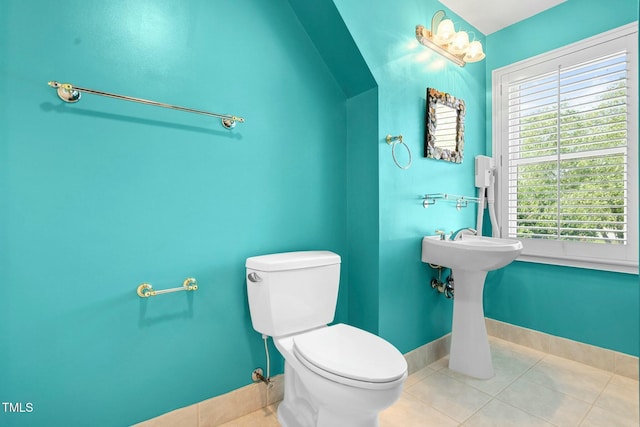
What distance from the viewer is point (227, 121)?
1452 millimetres

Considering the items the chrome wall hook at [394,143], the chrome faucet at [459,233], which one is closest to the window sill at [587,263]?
the chrome faucet at [459,233]

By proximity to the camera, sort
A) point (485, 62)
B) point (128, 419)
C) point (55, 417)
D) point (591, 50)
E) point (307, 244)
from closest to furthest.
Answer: point (55, 417) → point (128, 419) → point (307, 244) → point (591, 50) → point (485, 62)

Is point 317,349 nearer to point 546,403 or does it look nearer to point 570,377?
point 546,403

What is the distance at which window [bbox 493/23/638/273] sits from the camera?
1.87m

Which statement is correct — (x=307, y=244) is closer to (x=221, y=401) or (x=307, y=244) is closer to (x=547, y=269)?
(x=221, y=401)

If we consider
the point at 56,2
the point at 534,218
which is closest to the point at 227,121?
the point at 56,2

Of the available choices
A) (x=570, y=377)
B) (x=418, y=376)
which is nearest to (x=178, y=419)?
(x=418, y=376)

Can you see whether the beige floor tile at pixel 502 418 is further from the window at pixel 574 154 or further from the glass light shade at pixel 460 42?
the glass light shade at pixel 460 42

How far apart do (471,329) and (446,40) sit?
191 cm

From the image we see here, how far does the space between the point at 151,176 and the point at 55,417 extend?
3.12 ft

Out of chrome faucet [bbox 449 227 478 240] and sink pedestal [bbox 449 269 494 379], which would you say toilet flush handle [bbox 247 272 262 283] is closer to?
sink pedestal [bbox 449 269 494 379]

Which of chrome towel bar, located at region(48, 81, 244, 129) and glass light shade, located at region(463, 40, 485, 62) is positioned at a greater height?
glass light shade, located at region(463, 40, 485, 62)

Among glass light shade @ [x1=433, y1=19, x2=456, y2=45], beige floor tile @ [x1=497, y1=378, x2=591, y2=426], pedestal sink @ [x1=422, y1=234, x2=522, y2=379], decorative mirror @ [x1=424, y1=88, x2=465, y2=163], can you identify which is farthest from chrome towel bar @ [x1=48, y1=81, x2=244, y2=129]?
beige floor tile @ [x1=497, y1=378, x2=591, y2=426]

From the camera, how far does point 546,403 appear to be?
5.24ft
